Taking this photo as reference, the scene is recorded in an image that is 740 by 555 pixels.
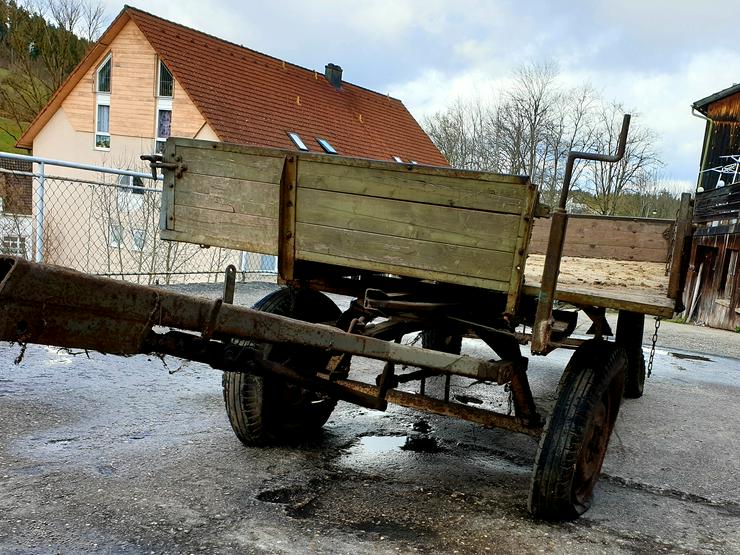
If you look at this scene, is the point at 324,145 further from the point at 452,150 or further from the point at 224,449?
the point at 224,449

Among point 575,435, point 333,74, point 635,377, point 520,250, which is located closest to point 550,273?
point 520,250

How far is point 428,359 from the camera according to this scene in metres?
2.86

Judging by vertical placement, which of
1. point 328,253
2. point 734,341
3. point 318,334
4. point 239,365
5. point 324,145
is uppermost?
point 324,145

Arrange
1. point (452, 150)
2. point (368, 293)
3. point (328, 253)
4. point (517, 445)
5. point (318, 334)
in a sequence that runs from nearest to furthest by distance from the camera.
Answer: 1. point (318, 334)
2. point (328, 253)
3. point (368, 293)
4. point (517, 445)
5. point (452, 150)

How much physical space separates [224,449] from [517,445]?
185 cm

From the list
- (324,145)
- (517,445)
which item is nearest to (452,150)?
(324,145)

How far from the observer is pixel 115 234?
939 centimetres

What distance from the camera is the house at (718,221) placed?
1667 cm

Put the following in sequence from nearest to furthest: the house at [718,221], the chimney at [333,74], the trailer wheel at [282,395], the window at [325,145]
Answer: the trailer wheel at [282,395] < the house at [718,221] < the window at [325,145] < the chimney at [333,74]

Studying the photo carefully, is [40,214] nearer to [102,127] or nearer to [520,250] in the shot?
[520,250]

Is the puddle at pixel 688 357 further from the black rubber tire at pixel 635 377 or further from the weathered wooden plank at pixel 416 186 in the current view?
the weathered wooden plank at pixel 416 186

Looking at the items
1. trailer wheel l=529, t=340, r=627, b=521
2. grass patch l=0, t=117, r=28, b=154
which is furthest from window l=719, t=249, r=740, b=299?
grass patch l=0, t=117, r=28, b=154

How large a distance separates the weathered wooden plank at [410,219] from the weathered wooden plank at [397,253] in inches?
1.1

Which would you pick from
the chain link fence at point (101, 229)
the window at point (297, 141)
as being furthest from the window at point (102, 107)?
the chain link fence at point (101, 229)
